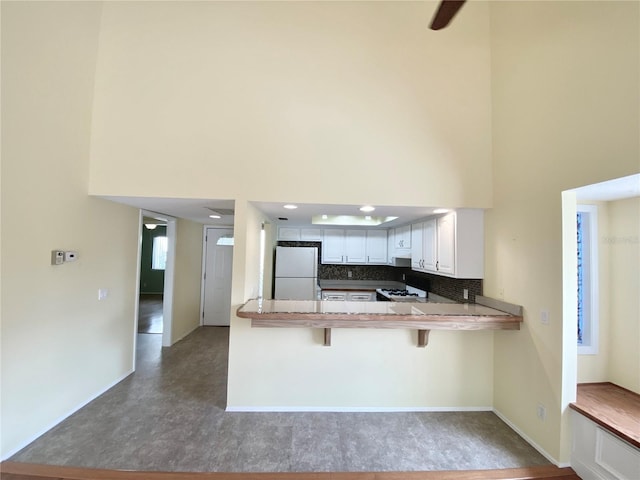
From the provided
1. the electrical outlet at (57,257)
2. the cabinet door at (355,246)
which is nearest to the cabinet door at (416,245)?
the cabinet door at (355,246)

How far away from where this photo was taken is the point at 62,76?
2.38m

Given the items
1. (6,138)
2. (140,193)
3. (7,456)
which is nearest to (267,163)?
(140,193)

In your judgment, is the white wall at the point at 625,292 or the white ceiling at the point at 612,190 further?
the white wall at the point at 625,292

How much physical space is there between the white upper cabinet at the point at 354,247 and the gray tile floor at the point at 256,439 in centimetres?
295

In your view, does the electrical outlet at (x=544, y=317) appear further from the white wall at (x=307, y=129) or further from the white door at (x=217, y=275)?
the white door at (x=217, y=275)

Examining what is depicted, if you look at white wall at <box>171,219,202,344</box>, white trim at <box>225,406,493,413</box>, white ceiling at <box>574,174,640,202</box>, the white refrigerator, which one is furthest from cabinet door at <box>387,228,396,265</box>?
white wall at <box>171,219,202,344</box>

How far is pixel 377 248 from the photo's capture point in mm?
5387

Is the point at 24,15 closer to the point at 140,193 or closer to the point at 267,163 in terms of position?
the point at 140,193

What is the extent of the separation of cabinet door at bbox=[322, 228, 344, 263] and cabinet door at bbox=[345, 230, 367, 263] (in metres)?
0.12

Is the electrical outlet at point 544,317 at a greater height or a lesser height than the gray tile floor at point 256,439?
greater

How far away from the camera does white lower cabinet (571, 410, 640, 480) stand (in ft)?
5.58

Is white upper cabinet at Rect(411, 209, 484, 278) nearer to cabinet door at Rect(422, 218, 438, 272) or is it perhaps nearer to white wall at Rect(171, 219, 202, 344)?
cabinet door at Rect(422, 218, 438, 272)

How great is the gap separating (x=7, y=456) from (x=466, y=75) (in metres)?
5.10

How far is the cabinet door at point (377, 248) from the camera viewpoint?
5.38 m
